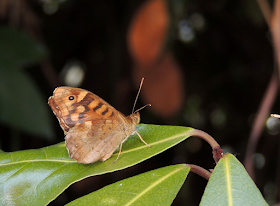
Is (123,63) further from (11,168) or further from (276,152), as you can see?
(11,168)

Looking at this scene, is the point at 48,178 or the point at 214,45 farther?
the point at 214,45

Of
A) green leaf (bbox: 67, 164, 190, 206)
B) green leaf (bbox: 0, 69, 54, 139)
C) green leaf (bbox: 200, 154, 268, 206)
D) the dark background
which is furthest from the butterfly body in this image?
the dark background

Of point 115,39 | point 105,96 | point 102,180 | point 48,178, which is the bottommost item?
point 102,180

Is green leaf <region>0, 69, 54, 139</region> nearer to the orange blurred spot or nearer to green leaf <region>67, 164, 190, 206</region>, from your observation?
the orange blurred spot

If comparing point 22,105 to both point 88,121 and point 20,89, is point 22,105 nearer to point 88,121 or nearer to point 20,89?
point 20,89

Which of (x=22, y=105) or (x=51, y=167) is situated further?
(x=22, y=105)

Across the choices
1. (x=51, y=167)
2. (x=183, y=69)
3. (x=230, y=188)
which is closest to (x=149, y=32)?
(x=183, y=69)

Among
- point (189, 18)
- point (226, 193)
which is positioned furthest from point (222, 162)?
point (189, 18)
